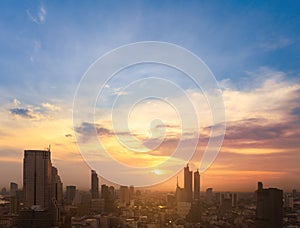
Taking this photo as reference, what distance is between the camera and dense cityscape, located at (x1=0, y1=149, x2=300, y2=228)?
838 centimetres

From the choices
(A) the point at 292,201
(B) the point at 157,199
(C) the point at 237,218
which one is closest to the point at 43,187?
(B) the point at 157,199

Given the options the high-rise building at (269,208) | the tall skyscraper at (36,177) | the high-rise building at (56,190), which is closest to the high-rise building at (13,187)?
the tall skyscraper at (36,177)

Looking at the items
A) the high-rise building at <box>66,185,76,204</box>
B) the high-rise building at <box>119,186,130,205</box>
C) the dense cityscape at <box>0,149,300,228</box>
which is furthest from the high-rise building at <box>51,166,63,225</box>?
the high-rise building at <box>119,186,130,205</box>

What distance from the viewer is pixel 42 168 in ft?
47.1

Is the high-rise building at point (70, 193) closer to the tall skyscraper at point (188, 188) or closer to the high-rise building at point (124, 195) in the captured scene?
the high-rise building at point (124, 195)

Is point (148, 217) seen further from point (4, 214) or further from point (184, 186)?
point (4, 214)

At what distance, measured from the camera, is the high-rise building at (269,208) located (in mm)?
7648

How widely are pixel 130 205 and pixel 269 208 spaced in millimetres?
6901

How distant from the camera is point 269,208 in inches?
309

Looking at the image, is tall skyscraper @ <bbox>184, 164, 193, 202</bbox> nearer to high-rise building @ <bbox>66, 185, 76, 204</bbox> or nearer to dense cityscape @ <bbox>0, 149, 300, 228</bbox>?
dense cityscape @ <bbox>0, 149, 300, 228</bbox>

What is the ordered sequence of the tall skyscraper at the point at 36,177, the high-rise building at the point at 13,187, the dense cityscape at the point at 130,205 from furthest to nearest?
the high-rise building at the point at 13,187 → the tall skyscraper at the point at 36,177 → the dense cityscape at the point at 130,205

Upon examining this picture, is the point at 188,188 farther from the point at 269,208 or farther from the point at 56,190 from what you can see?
the point at 269,208

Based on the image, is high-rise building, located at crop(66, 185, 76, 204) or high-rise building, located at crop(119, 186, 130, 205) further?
high-rise building, located at crop(66, 185, 76, 204)

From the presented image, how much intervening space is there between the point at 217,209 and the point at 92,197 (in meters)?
5.09
